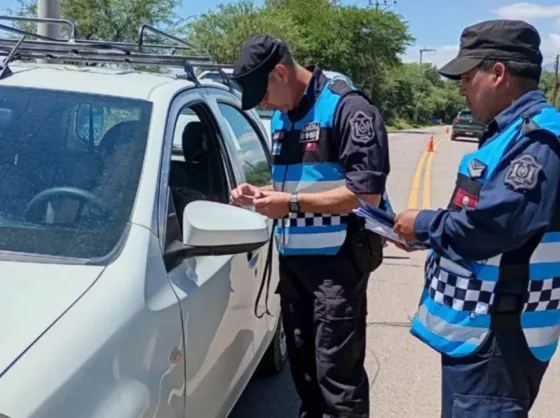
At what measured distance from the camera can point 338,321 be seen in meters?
3.06

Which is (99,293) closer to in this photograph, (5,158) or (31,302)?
(31,302)

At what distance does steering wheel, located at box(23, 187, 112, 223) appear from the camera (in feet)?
7.89

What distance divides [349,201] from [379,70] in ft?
168

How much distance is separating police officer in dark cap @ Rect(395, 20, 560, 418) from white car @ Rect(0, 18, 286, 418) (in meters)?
0.68

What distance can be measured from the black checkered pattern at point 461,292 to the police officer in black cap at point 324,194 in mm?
628

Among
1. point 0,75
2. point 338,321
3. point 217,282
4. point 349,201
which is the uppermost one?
point 0,75

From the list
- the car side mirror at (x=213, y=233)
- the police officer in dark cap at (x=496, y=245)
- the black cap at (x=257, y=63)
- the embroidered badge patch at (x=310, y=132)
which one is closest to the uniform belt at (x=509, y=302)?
the police officer in dark cap at (x=496, y=245)

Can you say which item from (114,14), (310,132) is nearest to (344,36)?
(114,14)

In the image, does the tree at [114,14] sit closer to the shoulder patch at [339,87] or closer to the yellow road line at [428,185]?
the yellow road line at [428,185]

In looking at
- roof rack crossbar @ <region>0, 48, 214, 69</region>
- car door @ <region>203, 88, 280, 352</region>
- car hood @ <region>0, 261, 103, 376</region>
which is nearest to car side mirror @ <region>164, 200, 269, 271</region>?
car hood @ <region>0, 261, 103, 376</region>

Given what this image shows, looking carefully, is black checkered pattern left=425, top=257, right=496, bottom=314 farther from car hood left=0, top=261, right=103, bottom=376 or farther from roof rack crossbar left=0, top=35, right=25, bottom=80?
roof rack crossbar left=0, top=35, right=25, bottom=80

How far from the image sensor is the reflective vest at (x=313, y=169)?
3.03 metres

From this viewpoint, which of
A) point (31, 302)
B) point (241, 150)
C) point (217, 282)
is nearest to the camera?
point (31, 302)

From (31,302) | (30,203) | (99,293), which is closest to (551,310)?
(99,293)
